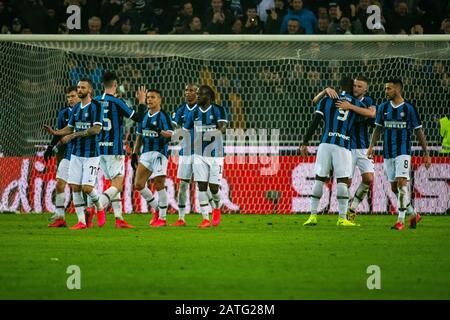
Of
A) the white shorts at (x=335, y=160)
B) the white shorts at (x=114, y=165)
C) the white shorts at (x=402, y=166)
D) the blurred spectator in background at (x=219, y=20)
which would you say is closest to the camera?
the white shorts at (x=402, y=166)

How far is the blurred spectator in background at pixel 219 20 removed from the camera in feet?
66.6

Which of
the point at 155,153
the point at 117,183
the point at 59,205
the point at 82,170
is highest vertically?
the point at 155,153

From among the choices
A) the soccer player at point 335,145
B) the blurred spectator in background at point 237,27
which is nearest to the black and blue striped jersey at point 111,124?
the soccer player at point 335,145

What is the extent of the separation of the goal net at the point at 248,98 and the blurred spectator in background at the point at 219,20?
86 cm

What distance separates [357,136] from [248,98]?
155 inches

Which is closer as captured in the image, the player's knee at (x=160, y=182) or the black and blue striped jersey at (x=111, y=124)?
the black and blue striped jersey at (x=111, y=124)

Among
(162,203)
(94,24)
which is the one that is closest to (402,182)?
(162,203)

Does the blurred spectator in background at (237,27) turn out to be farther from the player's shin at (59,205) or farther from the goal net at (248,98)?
the player's shin at (59,205)

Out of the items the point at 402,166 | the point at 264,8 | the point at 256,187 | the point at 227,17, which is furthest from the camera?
the point at 264,8

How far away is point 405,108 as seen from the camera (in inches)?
574

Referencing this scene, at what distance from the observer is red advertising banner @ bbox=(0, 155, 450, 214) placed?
1889 cm

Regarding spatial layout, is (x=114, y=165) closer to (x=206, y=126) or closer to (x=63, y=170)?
(x=63, y=170)

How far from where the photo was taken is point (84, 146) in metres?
14.3

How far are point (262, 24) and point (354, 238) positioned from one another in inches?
351
